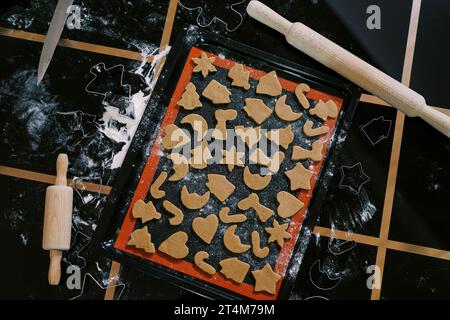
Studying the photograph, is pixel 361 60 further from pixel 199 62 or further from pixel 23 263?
pixel 23 263

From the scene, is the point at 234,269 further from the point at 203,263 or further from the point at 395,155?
the point at 395,155

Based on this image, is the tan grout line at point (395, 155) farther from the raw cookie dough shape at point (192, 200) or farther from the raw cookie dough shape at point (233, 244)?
the raw cookie dough shape at point (192, 200)

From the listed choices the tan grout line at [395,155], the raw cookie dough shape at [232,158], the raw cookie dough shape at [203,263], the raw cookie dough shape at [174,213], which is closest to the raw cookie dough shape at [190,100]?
the raw cookie dough shape at [232,158]

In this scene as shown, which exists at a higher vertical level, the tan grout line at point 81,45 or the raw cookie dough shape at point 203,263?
the tan grout line at point 81,45

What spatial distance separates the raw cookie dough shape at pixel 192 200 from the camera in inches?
44.4

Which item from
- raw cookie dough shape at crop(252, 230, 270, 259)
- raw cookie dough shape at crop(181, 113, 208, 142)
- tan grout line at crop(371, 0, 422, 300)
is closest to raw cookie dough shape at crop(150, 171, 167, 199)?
raw cookie dough shape at crop(181, 113, 208, 142)

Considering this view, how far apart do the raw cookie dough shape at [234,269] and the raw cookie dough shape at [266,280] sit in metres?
0.02

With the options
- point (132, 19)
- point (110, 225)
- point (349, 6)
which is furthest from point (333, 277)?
point (132, 19)

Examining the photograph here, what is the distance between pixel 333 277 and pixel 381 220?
0.17 m

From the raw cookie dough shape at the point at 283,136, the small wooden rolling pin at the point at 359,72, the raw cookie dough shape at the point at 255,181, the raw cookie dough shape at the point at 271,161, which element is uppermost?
Answer: the small wooden rolling pin at the point at 359,72

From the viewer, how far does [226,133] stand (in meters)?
1.16

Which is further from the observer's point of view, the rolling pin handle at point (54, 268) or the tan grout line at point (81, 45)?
the tan grout line at point (81, 45)

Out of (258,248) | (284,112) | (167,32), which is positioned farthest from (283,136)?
(167,32)

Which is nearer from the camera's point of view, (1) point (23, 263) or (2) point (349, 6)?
(1) point (23, 263)
